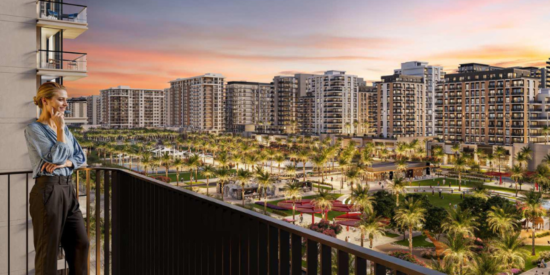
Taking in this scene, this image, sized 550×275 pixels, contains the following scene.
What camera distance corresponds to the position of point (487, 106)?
4252 inches

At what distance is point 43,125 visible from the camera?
13.6 ft

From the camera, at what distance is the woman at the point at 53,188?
4012mm

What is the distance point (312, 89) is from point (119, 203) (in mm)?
162368

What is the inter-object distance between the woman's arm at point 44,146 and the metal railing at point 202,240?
1.03 meters

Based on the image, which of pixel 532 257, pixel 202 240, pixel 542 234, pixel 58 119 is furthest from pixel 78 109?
pixel 542 234

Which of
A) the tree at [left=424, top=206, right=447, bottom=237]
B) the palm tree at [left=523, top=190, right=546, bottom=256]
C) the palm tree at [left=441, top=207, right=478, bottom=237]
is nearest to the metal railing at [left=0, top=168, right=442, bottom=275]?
the palm tree at [left=441, top=207, right=478, bottom=237]

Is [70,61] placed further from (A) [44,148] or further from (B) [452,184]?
(B) [452,184]

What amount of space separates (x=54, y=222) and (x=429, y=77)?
17113cm

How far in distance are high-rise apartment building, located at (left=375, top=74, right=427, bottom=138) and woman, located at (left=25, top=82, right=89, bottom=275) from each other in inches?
5079

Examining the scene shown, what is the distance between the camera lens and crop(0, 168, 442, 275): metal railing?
2809 mm

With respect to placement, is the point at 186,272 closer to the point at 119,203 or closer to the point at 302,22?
the point at 119,203

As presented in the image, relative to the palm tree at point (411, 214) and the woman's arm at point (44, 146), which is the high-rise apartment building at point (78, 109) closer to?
the woman's arm at point (44, 146)

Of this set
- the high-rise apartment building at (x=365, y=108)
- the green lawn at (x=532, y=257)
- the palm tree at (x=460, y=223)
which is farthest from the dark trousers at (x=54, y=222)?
the high-rise apartment building at (x=365, y=108)

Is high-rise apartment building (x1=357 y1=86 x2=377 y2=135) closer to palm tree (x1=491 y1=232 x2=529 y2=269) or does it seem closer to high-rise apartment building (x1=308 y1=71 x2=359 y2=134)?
high-rise apartment building (x1=308 y1=71 x2=359 y2=134)
